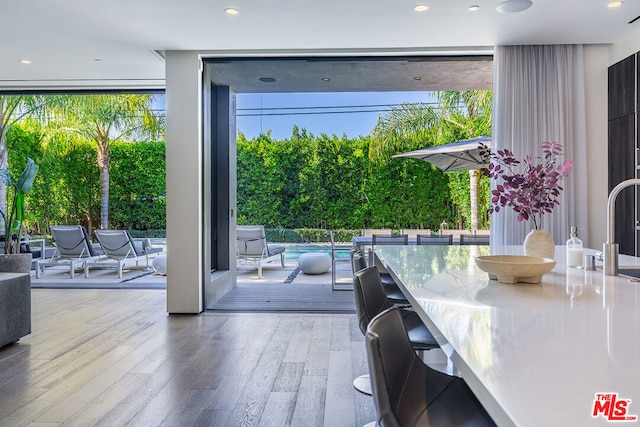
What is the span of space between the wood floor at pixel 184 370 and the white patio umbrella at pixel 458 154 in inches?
111

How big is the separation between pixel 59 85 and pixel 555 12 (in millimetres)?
5778

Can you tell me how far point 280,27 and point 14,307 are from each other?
313 centimetres

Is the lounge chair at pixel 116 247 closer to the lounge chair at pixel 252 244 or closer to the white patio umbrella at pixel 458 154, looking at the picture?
the lounge chair at pixel 252 244

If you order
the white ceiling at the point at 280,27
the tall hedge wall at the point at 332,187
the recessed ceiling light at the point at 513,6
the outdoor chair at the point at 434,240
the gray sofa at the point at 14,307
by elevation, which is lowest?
the gray sofa at the point at 14,307

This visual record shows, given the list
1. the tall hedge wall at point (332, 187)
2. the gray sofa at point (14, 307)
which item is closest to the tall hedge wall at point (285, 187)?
the tall hedge wall at point (332, 187)

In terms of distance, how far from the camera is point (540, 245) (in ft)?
7.62

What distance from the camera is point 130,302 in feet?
17.4

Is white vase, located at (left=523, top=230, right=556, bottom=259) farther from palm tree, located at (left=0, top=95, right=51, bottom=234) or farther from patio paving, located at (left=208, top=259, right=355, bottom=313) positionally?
palm tree, located at (left=0, top=95, right=51, bottom=234)

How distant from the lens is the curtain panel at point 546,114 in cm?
443

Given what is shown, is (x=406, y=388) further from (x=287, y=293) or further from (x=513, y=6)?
(x=287, y=293)

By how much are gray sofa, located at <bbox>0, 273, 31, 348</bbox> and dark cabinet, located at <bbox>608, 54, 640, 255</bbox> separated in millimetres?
5074

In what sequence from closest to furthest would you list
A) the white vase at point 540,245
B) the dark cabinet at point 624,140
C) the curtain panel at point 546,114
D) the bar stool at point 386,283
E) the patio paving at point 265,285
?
the white vase at point 540,245, the bar stool at point 386,283, the dark cabinet at point 624,140, the curtain panel at point 546,114, the patio paving at point 265,285

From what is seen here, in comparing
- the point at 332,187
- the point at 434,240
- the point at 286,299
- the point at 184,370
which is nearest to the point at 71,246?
the point at 286,299

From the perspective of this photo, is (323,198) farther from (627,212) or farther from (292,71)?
(627,212)
